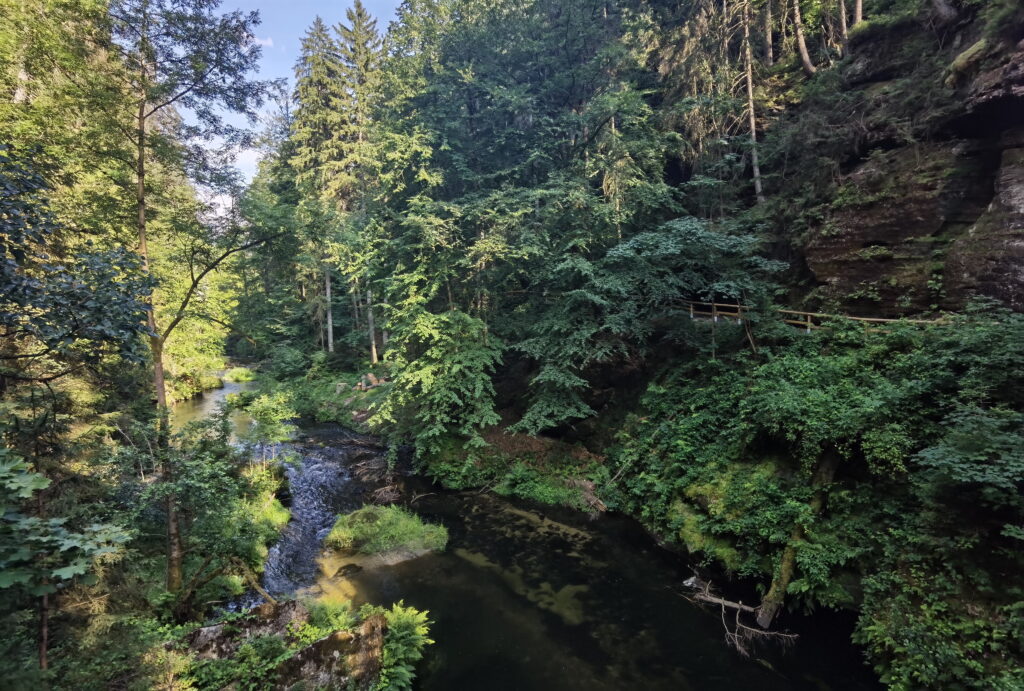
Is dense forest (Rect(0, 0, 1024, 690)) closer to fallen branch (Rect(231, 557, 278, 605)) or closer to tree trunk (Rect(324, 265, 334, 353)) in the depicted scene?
fallen branch (Rect(231, 557, 278, 605))

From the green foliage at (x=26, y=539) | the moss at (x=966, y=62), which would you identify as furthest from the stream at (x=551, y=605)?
the moss at (x=966, y=62)

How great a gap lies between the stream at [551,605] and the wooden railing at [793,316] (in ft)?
25.3

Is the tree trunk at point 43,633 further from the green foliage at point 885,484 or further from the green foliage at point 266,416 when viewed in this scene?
the green foliage at point 885,484

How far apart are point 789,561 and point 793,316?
8.81 m

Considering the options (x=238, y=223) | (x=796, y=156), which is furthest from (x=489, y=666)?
(x=796, y=156)

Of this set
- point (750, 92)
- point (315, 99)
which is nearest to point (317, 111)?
point (315, 99)

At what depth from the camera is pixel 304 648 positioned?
6.94 meters

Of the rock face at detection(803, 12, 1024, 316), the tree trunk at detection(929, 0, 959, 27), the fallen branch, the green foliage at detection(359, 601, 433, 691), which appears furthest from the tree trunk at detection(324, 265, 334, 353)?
the tree trunk at detection(929, 0, 959, 27)

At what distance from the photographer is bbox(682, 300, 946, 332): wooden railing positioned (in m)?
12.0

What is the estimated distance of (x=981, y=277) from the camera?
10648mm

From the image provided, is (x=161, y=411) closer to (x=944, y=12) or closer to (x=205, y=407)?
(x=205, y=407)

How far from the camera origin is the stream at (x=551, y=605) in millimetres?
7863

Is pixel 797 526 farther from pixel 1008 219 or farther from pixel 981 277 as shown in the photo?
pixel 1008 219

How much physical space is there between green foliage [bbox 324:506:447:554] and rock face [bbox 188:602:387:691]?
436cm
